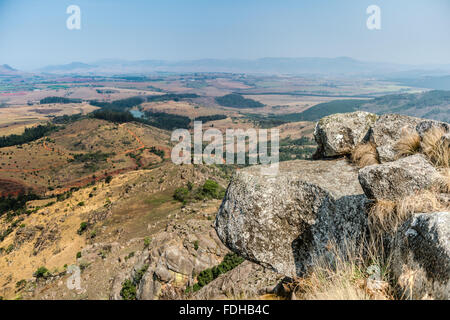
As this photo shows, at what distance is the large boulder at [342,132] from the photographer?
344 inches

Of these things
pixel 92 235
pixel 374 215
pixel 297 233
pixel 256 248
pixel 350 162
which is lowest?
pixel 92 235

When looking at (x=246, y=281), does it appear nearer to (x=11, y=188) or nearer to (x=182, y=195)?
(x=182, y=195)

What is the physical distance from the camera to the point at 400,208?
4.66m

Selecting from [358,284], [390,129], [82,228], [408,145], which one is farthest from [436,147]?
[82,228]

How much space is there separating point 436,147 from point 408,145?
83cm

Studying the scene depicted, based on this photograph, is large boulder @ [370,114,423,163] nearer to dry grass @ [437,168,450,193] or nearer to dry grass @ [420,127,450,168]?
dry grass @ [420,127,450,168]

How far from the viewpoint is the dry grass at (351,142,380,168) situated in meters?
7.36

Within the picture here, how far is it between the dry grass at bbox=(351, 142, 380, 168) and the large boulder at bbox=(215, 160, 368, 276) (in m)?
0.39

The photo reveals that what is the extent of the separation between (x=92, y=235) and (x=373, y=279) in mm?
36316

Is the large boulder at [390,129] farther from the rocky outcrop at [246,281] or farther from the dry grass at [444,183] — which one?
the rocky outcrop at [246,281]

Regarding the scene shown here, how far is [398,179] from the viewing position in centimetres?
499

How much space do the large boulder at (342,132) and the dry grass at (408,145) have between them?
1370 mm
